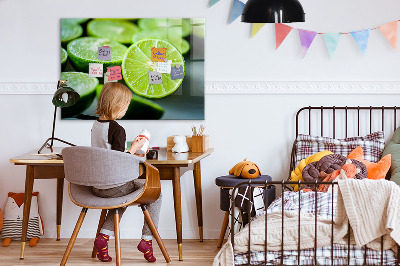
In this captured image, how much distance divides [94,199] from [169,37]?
59.2 inches

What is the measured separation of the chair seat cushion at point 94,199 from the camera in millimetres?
3398

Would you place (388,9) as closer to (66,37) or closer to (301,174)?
(301,174)

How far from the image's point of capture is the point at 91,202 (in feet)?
11.2

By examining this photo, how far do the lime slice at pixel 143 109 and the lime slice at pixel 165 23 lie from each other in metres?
0.51

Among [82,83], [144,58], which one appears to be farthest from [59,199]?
[144,58]

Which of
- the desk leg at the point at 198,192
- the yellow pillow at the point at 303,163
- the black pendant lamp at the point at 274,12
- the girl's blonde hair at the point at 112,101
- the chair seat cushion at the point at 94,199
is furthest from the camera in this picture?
the desk leg at the point at 198,192

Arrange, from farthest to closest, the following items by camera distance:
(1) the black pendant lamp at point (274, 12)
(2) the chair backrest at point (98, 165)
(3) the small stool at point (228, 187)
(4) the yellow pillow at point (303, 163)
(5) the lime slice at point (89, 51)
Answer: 1. (5) the lime slice at point (89, 51)
2. (4) the yellow pillow at point (303, 163)
3. (3) the small stool at point (228, 187)
4. (2) the chair backrest at point (98, 165)
5. (1) the black pendant lamp at point (274, 12)

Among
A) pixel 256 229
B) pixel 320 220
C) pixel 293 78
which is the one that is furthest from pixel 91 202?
pixel 293 78

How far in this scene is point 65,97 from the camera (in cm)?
424

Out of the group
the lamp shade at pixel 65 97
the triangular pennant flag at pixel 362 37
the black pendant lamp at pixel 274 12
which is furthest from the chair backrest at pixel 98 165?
the triangular pennant flag at pixel 362 37

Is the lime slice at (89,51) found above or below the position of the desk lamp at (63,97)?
above

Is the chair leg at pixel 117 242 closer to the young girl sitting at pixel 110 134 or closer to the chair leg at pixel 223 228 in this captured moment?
the young girl sitting at pixel 110 134

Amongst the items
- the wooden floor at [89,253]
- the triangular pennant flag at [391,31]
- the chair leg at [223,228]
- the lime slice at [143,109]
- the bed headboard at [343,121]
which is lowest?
the wooden floor at [89,253]

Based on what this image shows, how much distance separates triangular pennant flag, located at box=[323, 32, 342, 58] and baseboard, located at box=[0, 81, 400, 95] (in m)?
0.23
